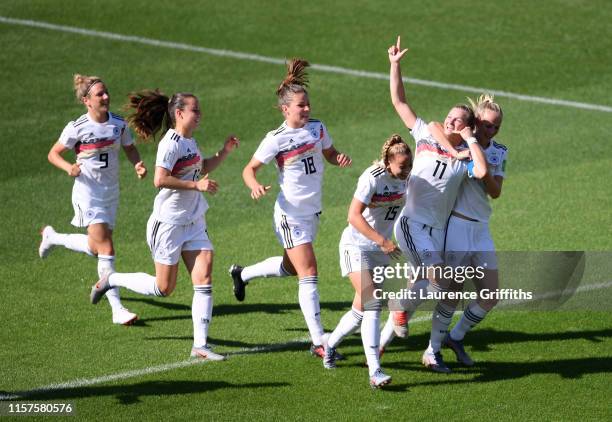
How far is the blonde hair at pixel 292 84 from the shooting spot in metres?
9.84

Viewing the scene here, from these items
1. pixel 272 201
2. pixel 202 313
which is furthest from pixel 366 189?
pixel 272 201

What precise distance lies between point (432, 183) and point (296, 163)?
127 centimetres

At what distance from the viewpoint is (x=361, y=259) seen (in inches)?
375

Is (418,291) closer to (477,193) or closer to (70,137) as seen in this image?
(477,193)

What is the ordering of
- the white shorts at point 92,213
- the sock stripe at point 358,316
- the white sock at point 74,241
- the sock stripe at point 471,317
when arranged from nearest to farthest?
the sock stripe at point 358,316, the sock stripe at point 471,317, the white shorts at point 92,213, the white sock at point 74,241

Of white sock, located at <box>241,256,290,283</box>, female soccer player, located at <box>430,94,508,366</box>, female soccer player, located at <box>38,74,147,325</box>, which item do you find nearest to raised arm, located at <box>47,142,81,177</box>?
female soccer player, located at <box>38,74,147,325</box>

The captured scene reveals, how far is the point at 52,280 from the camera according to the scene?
39.5 feet

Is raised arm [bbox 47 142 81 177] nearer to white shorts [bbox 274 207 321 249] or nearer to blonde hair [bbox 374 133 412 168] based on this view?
white shorts [bbox 274 207 321 249]

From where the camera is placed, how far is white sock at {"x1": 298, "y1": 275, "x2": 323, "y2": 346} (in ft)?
32.0

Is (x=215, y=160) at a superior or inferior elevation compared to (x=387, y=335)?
superior

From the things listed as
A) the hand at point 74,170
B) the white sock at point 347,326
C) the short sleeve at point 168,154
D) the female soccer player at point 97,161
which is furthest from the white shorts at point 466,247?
the hand at point 74,170

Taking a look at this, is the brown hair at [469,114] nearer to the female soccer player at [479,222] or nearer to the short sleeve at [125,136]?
the female soccer player at [479,222]

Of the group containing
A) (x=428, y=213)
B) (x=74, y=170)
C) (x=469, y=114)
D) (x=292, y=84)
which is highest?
(x=292, y=84)

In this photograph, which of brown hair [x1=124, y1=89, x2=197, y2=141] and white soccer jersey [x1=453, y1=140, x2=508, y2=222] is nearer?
white soccer jersey [x1=453, y1=140, x2=508, y2=222]
